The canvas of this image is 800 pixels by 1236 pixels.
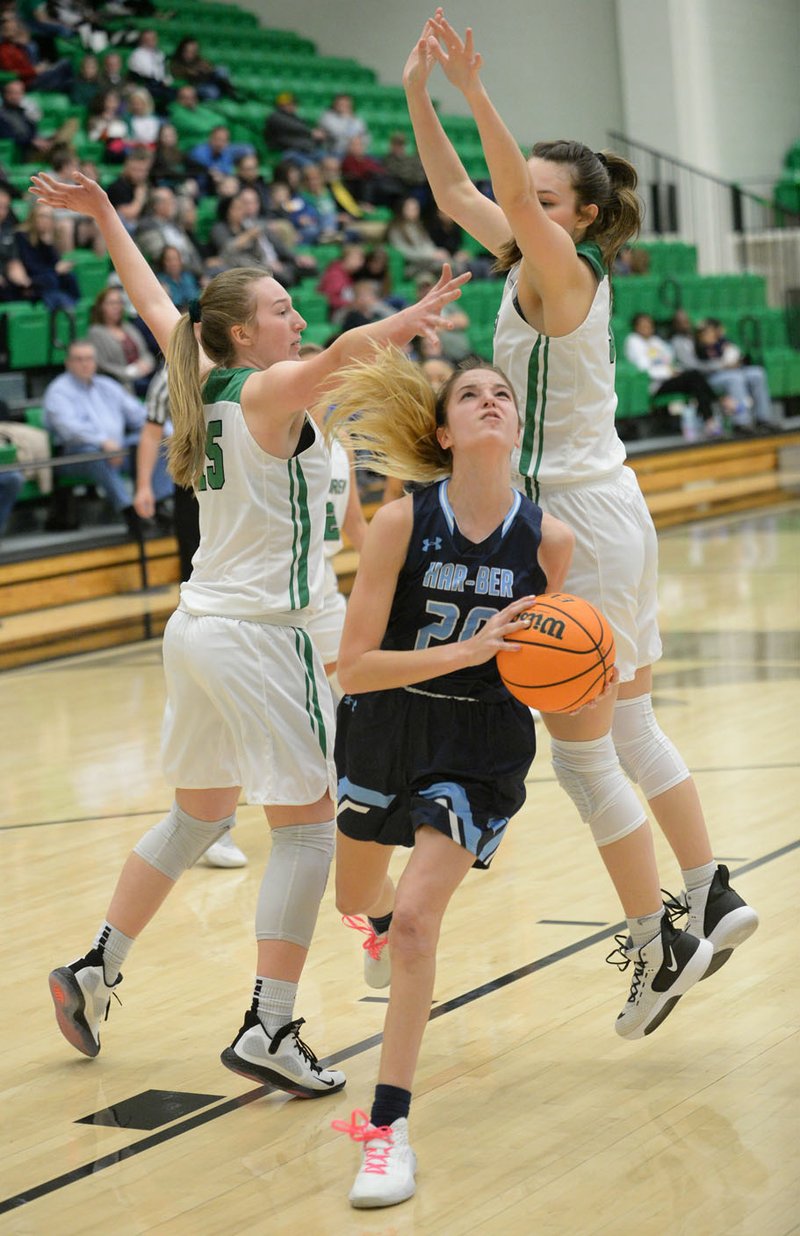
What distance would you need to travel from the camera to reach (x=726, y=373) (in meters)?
17.2

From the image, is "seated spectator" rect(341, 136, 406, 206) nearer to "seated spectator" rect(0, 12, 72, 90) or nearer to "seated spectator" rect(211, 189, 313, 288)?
"seated spectator" rect(211, 189, 313, 288)

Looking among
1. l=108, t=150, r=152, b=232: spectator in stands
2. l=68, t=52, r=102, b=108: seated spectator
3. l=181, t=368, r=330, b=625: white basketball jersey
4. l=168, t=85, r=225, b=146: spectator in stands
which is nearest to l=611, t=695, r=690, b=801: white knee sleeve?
l=181, t=368, r=330, b=625: white basketball jersey

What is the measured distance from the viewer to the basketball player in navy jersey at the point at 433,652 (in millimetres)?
3104

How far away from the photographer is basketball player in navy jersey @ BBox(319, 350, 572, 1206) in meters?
3.10

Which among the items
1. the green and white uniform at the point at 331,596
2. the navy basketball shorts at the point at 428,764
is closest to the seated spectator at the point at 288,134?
the green and white uniform at the point at 331,596

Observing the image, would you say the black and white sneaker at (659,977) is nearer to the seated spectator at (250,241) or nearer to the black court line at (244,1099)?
the black court line at (244,1099)

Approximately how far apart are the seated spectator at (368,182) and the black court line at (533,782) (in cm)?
1139

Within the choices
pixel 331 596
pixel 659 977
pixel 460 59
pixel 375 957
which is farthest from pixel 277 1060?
pixel 331 596

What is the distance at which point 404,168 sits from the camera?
1719 centimetres

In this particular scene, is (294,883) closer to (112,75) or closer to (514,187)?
(514,187)

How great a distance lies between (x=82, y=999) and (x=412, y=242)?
13099 millimetres

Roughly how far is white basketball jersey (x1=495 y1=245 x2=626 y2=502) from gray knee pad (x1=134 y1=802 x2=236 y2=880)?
3.28 ft

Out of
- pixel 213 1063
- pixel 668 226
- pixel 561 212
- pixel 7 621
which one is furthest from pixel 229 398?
pixel 668 226

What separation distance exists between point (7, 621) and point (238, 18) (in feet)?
39.2
